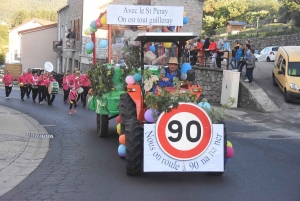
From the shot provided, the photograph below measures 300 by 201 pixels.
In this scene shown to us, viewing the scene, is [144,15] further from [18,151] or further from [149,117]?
[18,151]

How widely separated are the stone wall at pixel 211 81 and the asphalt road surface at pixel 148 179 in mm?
10286

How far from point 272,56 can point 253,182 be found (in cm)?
2639

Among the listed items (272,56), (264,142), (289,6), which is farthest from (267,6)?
(264,142)

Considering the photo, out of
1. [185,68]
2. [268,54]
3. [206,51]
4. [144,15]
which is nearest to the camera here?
[185,68]

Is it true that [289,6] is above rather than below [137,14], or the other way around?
above

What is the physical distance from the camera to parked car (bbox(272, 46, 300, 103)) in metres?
17.1

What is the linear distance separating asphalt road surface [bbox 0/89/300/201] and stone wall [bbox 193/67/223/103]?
10.3m

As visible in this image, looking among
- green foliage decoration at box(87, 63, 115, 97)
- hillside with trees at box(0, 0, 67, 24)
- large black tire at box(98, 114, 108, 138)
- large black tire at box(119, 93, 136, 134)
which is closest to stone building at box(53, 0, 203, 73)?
large black tire at box(98, 114, 108, 138)

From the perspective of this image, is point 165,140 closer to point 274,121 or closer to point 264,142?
point 264,142

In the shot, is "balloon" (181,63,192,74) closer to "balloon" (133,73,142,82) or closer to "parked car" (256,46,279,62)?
"balloon" (133,73,142,82)

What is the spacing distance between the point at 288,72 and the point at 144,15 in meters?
10.3

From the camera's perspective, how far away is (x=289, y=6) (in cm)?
4106

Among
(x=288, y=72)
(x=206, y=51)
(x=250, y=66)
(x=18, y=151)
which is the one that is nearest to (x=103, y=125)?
(x=18, y=151)

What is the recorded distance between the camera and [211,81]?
69.3 ft
